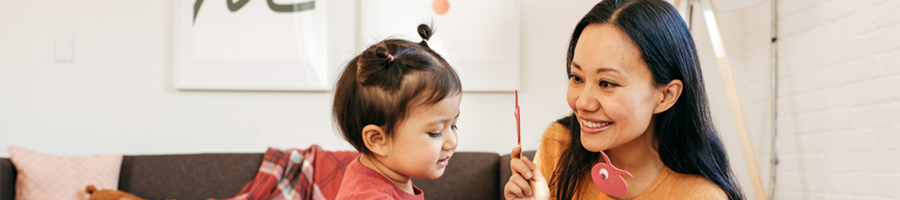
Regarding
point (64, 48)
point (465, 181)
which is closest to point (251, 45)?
point (64, 48)

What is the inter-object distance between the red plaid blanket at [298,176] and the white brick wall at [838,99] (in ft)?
5.68

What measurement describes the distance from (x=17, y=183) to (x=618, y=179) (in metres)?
2.27

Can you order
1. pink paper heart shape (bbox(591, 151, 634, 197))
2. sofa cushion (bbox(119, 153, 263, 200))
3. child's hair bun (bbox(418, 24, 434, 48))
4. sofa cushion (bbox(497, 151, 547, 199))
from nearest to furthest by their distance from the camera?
pink paper heart shape (bbox(591, 151, 634, 197)) < child's hair bun (bbox(418, 24, 434, 48)) < sofa cushion (bbox(497, 151, 547, 199)) < sofa cushion (bbox(119, 153, 263, 200))

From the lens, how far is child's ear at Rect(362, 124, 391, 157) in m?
0.95

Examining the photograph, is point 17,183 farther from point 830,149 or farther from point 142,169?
point 830,149

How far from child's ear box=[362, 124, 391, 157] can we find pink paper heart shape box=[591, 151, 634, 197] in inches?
14.1

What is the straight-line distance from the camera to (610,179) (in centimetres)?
89

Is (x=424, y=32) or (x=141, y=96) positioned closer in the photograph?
(x=424, y=32)

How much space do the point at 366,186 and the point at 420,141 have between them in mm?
121

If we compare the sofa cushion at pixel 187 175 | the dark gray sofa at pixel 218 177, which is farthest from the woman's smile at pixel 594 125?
the sofa cushion at pixel 187 175

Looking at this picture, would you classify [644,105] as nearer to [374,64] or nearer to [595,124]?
[595,124]

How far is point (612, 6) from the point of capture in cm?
105

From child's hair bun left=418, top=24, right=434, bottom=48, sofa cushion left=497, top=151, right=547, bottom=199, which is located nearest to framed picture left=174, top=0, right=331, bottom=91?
sofa cushion left=497, top=151, right=547, bottom=199

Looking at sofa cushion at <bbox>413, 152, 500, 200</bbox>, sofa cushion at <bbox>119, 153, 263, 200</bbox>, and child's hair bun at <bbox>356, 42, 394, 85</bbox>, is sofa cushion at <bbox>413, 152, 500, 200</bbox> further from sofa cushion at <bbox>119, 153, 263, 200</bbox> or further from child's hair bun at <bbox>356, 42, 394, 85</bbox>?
child's hair bun at <bbox>356, 42, 394, 85</bbox>
